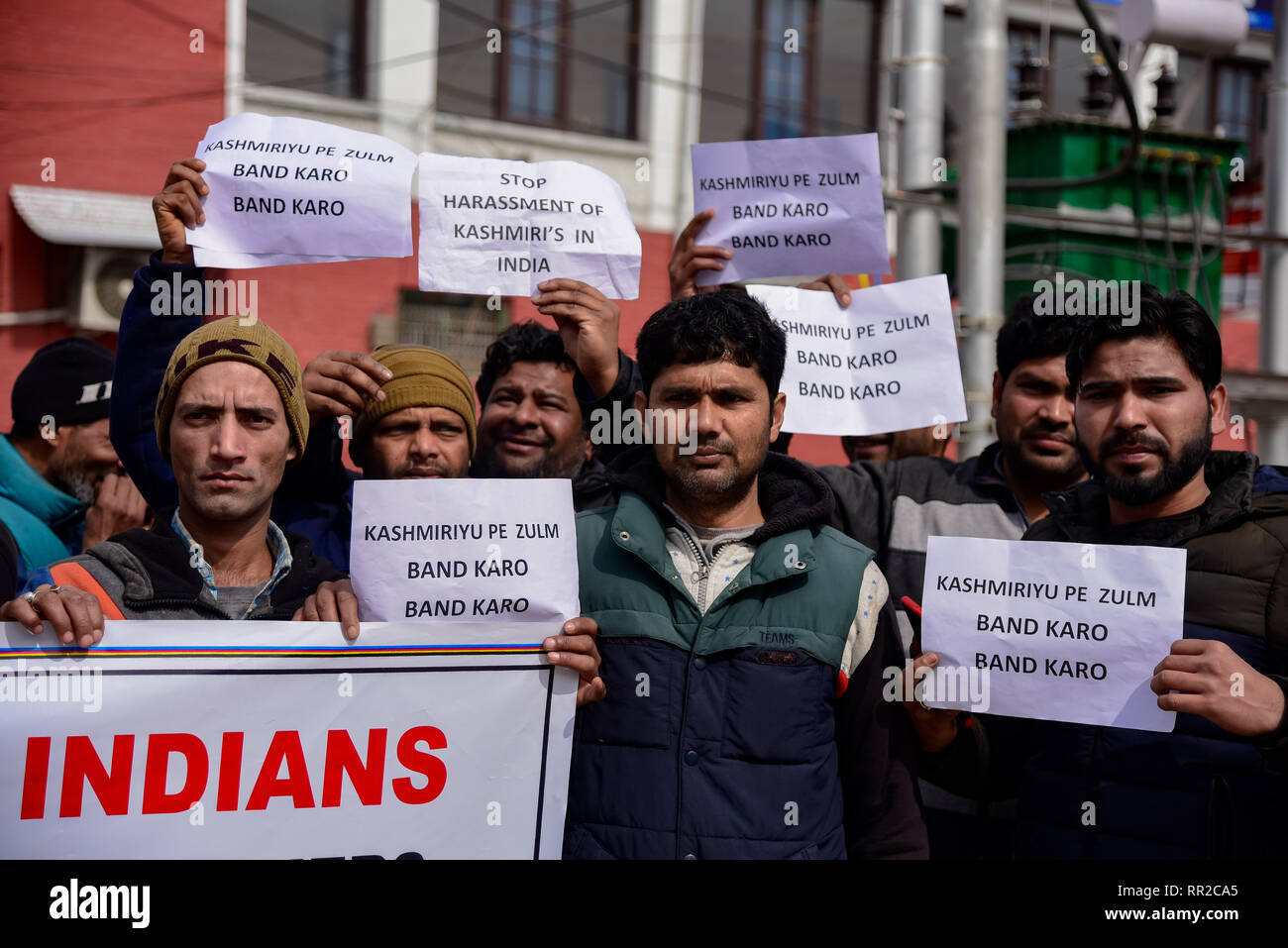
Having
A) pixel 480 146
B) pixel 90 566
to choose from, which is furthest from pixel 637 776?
pixel 480 146

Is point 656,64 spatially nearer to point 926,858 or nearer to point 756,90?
point 756,90

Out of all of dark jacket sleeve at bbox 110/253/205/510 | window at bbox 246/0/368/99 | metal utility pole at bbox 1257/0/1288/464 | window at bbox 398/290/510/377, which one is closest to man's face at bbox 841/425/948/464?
dark jacket sleeve at bbox 110/253/205/510

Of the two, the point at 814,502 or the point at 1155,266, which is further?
the point at 1155,266

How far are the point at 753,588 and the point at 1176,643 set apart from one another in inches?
31.4

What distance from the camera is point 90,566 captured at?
8.21ft

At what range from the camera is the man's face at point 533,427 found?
3.75 m

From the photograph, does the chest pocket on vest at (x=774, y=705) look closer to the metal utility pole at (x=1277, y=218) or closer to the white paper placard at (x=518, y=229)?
the white paper placard at (x=518, y=229)

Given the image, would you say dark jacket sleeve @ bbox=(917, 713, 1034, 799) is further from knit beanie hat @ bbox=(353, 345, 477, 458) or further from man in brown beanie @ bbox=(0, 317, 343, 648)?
knit beanie hat @ bbox=(353, 345, 477, 458)

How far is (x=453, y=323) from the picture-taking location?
1198 cm

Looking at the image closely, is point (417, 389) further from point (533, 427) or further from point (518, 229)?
point (518, 229)

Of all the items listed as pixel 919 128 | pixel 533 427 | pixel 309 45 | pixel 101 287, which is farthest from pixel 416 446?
pixel 309 45

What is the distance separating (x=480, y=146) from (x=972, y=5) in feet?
22.0

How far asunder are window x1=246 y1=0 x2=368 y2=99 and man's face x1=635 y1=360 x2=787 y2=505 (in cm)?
986

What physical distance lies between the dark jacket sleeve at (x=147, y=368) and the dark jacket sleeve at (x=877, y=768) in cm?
162
